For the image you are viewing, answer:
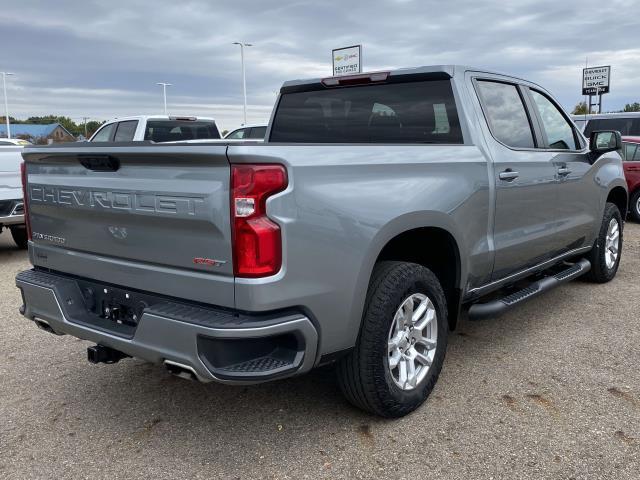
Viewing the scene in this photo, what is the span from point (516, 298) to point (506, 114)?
4.14 ft

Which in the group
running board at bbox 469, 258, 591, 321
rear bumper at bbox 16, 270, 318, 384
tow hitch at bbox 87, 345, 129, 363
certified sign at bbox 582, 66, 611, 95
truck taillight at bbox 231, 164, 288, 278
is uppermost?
certified sign at bbox 582, 66, 611, 95

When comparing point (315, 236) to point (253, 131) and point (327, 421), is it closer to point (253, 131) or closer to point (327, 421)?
point (327, 421)

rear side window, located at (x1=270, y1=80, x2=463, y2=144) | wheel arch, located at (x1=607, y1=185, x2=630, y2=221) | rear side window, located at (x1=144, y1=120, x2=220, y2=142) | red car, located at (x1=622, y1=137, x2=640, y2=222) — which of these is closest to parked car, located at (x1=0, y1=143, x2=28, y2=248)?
rear side window, located at (x1=144, y1=120, x2=220, y2=142)

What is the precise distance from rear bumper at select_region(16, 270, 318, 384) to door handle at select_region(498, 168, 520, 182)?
1839 mm

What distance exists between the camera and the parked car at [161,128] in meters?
11.3

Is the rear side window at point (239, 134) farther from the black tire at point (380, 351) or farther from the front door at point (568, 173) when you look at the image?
the black tire at point (380, 351)

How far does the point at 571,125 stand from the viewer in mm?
5121

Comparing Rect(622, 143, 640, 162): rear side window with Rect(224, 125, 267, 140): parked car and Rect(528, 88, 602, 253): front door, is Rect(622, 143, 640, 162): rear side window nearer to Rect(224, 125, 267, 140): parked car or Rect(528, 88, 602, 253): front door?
Rect(528, 88, 602, 253): front door

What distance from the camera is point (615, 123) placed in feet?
47.4

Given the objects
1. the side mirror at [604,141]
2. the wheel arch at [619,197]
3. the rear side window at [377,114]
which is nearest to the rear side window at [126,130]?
the rear side window at [377,114]

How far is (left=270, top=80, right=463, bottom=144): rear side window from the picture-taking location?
3.86 m

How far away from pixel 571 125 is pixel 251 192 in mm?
3694

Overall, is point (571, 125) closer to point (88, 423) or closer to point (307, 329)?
point (307, 329)

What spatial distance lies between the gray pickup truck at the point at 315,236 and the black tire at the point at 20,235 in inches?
229
